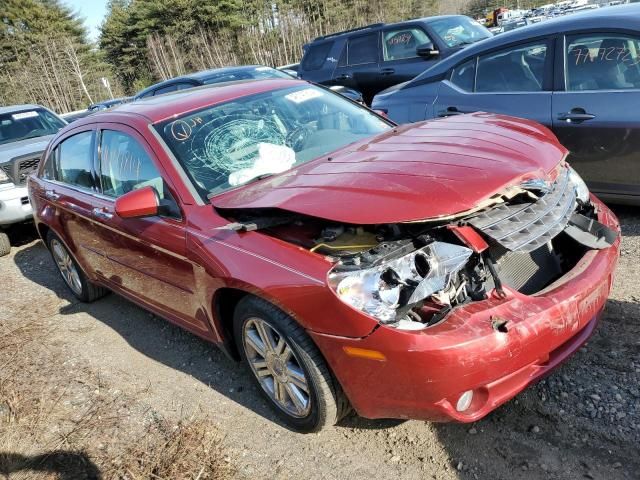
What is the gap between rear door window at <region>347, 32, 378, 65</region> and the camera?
9336mm

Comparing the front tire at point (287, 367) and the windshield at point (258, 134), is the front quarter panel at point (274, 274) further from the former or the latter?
the windshield at point (258, 134)

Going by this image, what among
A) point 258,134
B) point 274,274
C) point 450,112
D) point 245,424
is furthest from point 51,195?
point 450,112

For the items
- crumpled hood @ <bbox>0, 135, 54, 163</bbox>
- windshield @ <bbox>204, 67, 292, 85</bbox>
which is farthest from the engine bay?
windshield @ <bbox>204, 67, 292, 85</bbox>

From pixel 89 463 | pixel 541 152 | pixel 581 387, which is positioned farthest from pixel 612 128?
pixel 89 463

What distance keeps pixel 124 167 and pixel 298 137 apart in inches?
45.6

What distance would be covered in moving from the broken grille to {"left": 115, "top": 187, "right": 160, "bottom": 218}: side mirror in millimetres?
1657

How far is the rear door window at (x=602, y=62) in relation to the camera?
396cm

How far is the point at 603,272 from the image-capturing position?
8.43ft

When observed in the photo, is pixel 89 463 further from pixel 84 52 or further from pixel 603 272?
pixel 84 52

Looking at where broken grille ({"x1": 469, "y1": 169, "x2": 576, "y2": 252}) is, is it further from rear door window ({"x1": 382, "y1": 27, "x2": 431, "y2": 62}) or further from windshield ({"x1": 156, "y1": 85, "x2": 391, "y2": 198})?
rear door window ({"x1": 382, "y1": 27, "x2": 431, "y2": 62})

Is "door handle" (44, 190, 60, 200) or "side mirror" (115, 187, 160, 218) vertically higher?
"side mirror" (115, 187, 160, 218)

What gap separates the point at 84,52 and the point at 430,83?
50079 millimetres

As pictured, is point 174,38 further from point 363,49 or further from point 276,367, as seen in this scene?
point 276,367

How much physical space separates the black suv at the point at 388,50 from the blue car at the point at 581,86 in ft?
12.7
